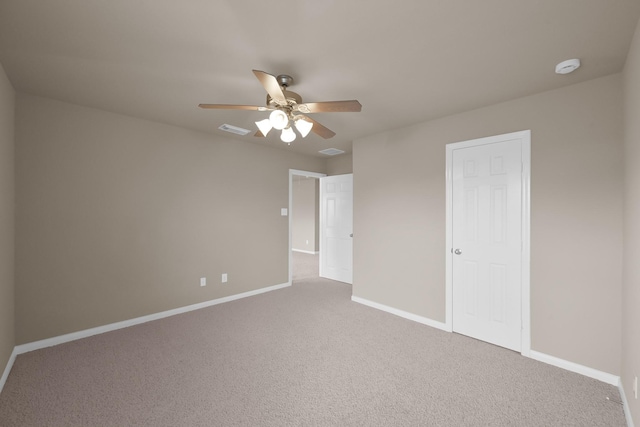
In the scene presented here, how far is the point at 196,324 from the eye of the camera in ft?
11.3

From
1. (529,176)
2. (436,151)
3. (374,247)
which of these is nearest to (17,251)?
(374,247)

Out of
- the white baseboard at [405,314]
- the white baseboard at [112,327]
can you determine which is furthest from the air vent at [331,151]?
the white baseboard at [112,327]

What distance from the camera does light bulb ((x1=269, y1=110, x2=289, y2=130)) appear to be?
2.12 metres

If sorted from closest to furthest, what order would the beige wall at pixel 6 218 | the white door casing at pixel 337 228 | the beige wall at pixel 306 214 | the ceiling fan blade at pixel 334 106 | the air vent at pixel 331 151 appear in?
1. the ceiling fan blade at pixel 334 106
2. the beige wall at pixel 6 218
3. the air vent at pixel 331 151
4. the white door casing at pixel 337 228
5. the beige wall at pixel 306 214

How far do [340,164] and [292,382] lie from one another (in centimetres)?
411

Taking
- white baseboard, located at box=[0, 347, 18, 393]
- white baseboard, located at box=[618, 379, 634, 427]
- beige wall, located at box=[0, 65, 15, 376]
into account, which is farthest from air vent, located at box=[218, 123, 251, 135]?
white baseboard, located at box=[618, 379, 634, 427]

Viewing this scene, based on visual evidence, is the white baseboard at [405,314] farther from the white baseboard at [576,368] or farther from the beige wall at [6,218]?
the beige wall at [6,218]

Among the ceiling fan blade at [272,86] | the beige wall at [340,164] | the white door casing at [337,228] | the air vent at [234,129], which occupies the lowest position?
the white door casing at [337,228]

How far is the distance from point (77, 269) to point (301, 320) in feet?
8.34

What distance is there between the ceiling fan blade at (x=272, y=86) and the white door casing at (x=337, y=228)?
327 cm

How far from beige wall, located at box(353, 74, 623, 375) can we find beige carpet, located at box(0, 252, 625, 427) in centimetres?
36

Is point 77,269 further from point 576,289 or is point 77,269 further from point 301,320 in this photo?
point 576,289

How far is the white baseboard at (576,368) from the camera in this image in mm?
2314

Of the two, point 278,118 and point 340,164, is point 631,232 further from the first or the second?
point 340,164
